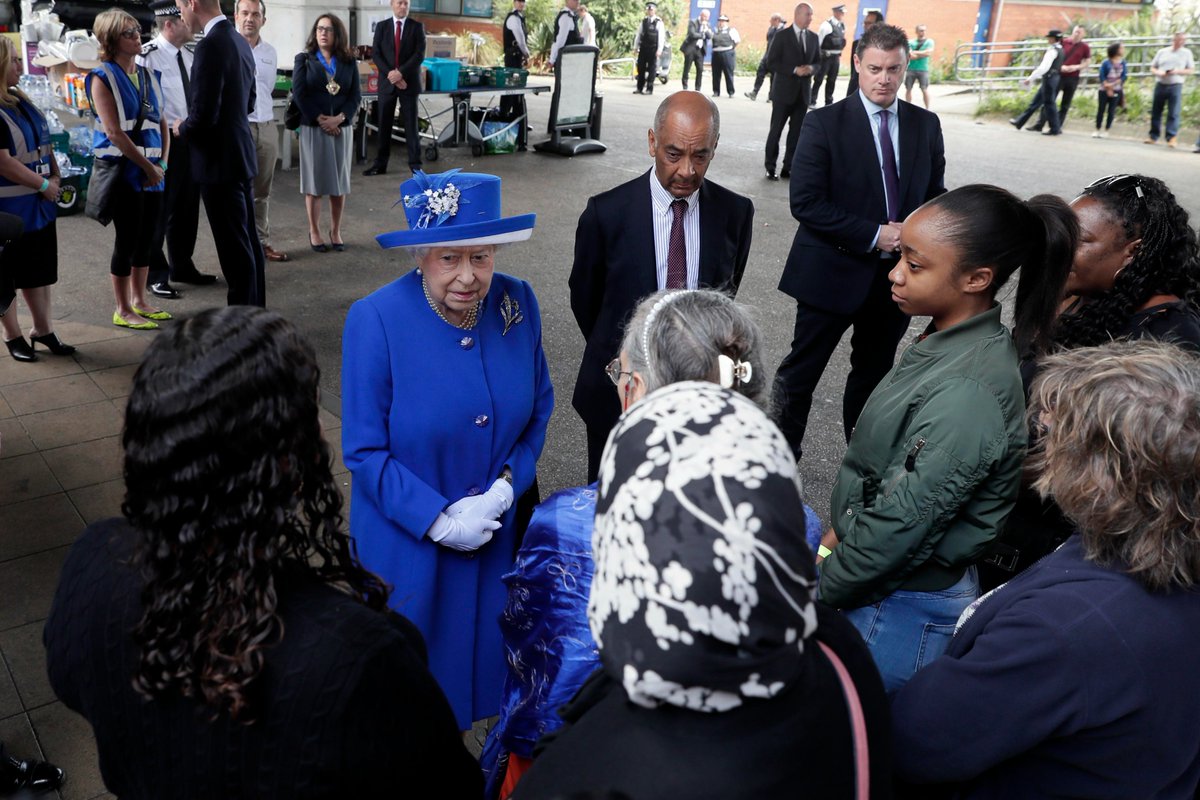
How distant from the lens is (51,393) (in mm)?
5109

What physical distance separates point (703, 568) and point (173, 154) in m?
6.42

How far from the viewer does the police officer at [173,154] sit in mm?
6332

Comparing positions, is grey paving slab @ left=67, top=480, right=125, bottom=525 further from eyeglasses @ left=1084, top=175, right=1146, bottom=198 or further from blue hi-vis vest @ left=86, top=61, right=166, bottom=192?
eyeglasses @ left=1084, top=175, right=1146, bottom=198

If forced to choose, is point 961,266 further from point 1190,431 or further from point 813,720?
point 813,720

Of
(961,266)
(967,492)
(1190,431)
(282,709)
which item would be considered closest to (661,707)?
(282,709)

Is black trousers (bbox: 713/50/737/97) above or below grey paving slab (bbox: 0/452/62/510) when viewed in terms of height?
above

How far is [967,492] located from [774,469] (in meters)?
1.11

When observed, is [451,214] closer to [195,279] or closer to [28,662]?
[28,662]

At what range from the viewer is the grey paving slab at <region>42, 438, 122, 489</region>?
431 centimetres

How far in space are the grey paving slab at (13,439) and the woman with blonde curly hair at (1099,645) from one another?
4.47 metres

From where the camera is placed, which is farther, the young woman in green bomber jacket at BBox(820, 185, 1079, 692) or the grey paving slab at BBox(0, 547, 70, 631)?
the grey paving slab at BBox(0, 547, 70, 631)

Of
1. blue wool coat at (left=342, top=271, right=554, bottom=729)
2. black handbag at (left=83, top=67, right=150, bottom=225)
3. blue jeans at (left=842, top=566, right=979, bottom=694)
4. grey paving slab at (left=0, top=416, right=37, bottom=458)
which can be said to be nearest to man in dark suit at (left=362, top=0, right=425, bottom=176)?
black handbag at (left=83, top=67, right=150, bottom=225)

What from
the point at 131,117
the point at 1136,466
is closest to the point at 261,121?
the point at 131,117

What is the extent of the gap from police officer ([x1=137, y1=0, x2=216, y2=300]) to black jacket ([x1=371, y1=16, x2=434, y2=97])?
464 centimetres
